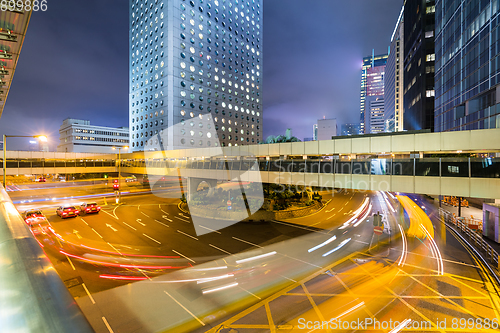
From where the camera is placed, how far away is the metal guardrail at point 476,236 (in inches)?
617

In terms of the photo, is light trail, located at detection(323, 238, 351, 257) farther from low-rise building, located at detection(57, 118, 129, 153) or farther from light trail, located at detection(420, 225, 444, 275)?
low-rise building, located at detection(57, 118, 129, 153)

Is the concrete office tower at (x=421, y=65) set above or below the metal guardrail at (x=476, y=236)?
above

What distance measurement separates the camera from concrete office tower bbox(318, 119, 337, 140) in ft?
499

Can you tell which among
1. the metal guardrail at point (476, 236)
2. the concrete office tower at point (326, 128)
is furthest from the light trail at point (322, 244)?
the concrete office tower at point (326, 128)

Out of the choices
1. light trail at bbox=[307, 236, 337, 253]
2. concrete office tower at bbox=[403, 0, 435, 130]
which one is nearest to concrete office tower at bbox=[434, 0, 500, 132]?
concrete office tower at bbox=[403, 0, 435, 130]

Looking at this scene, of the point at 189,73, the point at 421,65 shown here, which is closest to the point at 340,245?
the point at 189,73

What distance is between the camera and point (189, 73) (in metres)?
64.9

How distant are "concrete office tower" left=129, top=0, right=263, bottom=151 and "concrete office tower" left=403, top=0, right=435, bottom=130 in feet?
177

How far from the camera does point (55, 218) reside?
25688mm

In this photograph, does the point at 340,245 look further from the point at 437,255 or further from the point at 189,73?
the point at 189,73

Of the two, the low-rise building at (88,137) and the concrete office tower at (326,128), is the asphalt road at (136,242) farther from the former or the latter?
the concrete office tower at (326,128)

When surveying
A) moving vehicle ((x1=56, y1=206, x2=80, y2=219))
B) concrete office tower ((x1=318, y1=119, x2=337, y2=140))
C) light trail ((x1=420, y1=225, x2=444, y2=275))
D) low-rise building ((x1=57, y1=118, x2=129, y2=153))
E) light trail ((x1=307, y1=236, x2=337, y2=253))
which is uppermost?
concrete office tower ((x1=318, y1=119, x2=337, y2=140))

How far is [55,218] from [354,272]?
101 feet

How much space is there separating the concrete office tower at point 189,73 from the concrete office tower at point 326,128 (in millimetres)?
83118
